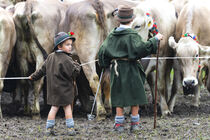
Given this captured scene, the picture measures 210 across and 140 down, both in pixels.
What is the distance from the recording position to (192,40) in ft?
28.0

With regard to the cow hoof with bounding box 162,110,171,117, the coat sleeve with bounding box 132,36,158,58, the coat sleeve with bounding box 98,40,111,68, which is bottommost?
the cow hoof with bounding box 162,110,171,117

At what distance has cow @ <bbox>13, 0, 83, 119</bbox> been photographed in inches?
362

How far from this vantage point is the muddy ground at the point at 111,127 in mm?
6449

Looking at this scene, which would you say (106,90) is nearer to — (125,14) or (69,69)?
(69,69)

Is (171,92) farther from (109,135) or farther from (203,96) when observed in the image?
(109,135)

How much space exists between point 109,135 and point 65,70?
1199 millimetres

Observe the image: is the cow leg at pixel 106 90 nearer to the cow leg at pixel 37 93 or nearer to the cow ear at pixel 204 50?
the cow leg at pixel 37 93

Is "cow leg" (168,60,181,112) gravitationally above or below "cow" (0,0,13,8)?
below

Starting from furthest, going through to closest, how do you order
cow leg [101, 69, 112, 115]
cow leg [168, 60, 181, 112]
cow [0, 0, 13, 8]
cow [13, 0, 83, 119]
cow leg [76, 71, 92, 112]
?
cow [0, 0, 13, 8]
cow leg [76, 71, 92, 112]
cow leg [168, 60, 181, 112]
cow leg [101, 69, 112, 115]
cow [13, 0, 83, 119]

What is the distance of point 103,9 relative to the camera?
29.5 feet

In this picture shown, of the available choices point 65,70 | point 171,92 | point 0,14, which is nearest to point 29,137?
point 65,70

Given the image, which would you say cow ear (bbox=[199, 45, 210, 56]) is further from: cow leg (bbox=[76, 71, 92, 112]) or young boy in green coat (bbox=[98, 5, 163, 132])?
cow leg (bbox=[76, 71, 92, 112])

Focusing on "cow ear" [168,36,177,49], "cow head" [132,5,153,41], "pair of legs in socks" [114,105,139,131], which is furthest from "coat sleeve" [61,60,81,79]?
"cow ear" [168,36,177,49]

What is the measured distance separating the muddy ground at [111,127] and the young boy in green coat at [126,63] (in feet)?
1.21
